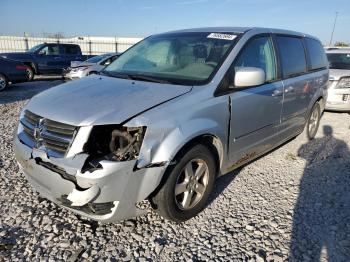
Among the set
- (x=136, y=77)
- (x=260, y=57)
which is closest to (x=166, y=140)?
(x=136, y=77)

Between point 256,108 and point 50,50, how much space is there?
1422 centimetres

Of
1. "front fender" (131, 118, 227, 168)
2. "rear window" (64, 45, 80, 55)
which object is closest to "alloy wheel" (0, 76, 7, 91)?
"rear window" (64, 45, 80, 55)

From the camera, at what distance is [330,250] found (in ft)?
8.86

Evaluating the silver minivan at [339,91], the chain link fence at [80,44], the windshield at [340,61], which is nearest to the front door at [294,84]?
the silver minivan at [339,91]

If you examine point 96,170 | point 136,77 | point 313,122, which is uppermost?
point 136,77

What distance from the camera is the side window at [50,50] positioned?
15043 mm

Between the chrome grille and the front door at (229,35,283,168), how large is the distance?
1.62m

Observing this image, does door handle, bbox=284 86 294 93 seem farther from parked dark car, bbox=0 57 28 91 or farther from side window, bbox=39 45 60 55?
side window, bbox=39 45 60 55

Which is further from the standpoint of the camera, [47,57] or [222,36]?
[47,57]

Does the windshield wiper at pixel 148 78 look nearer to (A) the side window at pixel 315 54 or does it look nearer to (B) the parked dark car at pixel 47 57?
(A) the side window at pixel 315 54

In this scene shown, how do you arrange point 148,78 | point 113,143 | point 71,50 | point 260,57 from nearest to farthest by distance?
point 113,143 < point 148,78 < point 260,57 < point 71,50

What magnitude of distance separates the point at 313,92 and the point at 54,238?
434cm

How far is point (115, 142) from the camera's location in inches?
98.4

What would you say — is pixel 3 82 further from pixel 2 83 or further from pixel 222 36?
pixel 222 36
